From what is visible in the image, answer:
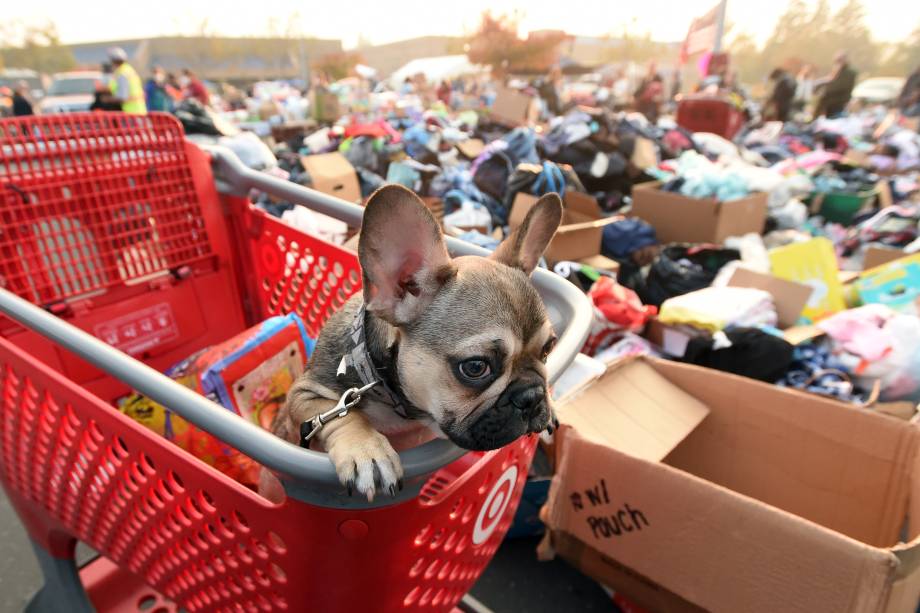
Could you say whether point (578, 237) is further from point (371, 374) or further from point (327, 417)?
point (327, 417)

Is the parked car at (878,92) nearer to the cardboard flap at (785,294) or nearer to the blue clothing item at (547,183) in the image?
the blue clothing item at (547,183)

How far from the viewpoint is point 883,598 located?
1335 millimetres

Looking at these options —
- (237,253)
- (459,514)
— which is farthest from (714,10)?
(459,514)

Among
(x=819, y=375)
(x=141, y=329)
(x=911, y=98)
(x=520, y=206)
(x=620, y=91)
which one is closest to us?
(x=141, y=329)

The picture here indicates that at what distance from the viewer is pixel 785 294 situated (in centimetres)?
323

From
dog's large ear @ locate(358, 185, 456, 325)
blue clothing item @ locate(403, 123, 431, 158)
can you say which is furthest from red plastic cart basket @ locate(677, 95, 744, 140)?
dog's large ear @ locate(358, 185, 456, 325)

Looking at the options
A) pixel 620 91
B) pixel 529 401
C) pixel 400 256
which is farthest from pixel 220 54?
pixel 529 401

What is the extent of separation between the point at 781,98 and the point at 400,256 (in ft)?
51.8

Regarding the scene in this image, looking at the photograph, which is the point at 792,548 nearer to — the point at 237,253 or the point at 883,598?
the point at 883,598

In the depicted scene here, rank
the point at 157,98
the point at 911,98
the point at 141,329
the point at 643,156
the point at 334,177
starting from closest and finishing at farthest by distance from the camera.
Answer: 1. the point at 141,329
2. the point at 334,177
3. the point at 643,156
4. the point at 157,98
5. the point at 911,98

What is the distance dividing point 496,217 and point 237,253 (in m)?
3.12

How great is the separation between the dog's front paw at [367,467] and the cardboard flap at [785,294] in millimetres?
3067

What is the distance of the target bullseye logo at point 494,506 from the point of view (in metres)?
1.25

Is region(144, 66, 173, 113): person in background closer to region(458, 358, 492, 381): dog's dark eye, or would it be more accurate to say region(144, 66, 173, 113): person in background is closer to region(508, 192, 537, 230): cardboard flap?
region(508, 192, 537, 230): cardboard flap
